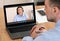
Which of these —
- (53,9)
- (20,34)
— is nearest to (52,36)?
(53,9)

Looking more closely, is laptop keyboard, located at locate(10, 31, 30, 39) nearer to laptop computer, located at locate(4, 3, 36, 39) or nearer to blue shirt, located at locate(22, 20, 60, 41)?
laptop computer, located at locate(4, 3, 36, 39)

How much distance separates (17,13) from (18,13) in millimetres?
→ 12

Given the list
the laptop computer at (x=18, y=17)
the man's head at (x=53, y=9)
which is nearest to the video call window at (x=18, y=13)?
the laptop computer at (x=18, y=17)

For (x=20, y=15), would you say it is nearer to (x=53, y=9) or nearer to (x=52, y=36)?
(x=53, y=9)

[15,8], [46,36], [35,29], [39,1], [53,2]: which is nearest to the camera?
[46,36]

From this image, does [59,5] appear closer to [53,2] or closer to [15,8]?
[53,2]

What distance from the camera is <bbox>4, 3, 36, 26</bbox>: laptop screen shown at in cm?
188

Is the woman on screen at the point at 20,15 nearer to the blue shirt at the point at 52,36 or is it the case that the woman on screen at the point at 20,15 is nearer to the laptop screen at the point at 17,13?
the laptop screen at the point at 17,13

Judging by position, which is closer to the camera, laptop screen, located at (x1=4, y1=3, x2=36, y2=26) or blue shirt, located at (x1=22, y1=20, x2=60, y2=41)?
blue shirt, located at (x1=22, y1=20, x2=60, y2=41)

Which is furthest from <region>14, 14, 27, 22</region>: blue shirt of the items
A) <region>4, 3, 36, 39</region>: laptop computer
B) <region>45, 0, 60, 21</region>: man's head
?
<region>45, 0, 60, 21</region>: man's head

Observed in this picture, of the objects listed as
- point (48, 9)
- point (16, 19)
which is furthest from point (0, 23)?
point (48, 9)

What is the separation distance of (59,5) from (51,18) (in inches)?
5.9

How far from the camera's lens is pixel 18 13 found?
1.87m

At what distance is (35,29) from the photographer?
1.73m
